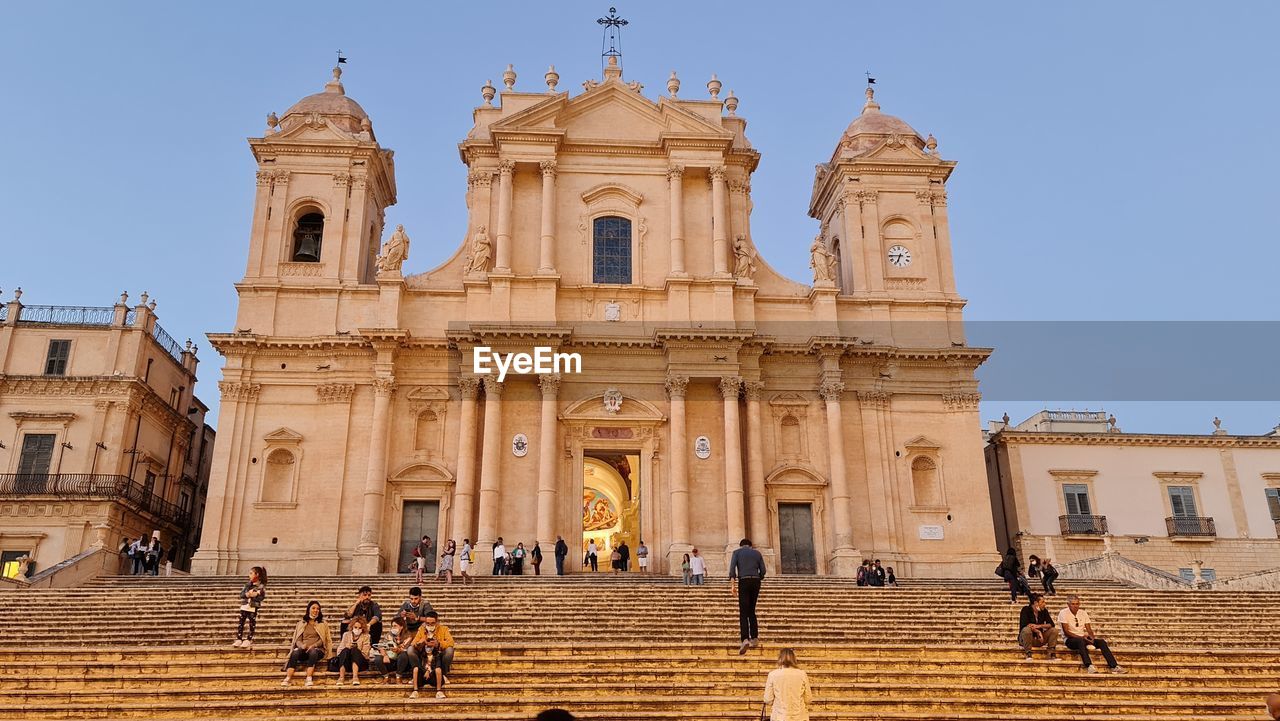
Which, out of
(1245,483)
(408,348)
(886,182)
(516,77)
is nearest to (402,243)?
(408,348)

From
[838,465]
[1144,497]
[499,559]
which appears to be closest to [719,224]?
[838,465]

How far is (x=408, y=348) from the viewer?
2978 centimetres

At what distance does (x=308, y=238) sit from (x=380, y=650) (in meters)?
21.1

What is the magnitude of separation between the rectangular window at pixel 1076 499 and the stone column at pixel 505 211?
65.2 ft

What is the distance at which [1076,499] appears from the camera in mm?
35312

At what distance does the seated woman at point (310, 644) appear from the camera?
13219 mm

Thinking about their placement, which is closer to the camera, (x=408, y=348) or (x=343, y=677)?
(x=343, y=677)

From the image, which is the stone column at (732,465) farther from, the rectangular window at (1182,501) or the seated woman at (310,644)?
the rectangular window at (1182,501)

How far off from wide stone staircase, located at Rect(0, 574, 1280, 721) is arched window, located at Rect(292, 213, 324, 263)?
1408 centimetres

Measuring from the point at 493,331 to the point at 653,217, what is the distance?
651 centimetres

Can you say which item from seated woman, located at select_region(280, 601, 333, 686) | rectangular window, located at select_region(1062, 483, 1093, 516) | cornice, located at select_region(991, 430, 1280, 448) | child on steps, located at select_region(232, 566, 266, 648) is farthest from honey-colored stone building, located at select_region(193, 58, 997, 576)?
seated woman, located at select_region(280, 601, 333, 686)

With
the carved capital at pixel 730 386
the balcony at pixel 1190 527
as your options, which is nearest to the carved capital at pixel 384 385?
the carved capital at pixel 730 386

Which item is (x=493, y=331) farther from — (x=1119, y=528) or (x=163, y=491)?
(x=1119, y=528)

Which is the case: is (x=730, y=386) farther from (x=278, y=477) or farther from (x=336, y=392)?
(x=278, y=477)
